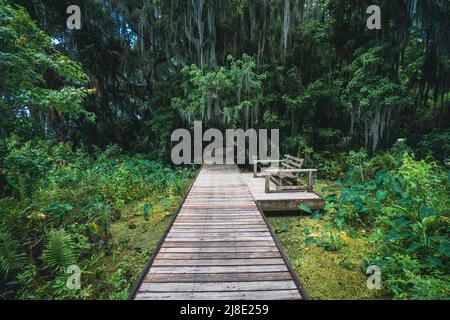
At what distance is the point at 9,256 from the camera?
4.33m

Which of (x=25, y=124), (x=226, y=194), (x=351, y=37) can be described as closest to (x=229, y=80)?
(x=226, y=194)

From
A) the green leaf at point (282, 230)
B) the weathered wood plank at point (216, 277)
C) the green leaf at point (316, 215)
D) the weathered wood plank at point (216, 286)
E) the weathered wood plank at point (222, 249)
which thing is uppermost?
the weathered wood plank at point (222, 249)

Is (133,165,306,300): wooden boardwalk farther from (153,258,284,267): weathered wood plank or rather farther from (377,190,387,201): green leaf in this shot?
(377,190,387,201): green leaf

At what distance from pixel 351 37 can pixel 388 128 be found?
561cm

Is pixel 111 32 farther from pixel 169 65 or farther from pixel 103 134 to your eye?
pixel 103 134

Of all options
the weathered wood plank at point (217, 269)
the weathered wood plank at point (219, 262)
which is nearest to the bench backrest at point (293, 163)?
the weathered wood plank at point (219, 262)

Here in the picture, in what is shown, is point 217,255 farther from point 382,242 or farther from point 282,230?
point 382,242

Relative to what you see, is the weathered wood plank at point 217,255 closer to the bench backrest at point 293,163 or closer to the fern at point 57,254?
the fern at point 57,254

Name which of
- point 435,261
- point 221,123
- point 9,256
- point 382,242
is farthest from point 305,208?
point 221,123

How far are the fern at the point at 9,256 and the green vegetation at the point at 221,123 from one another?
0.03m

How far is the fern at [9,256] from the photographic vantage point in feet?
13.9

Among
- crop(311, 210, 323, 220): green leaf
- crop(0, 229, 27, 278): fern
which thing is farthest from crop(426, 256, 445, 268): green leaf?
crop(0, 229, 27, 278): fern

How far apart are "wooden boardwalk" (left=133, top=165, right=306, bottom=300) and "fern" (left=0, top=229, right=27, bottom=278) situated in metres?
2.58

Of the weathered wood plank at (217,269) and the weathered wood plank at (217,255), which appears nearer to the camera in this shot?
the weathered wood plank at (217,269)
